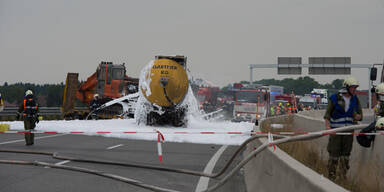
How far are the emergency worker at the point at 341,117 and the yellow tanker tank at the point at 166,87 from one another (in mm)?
11671

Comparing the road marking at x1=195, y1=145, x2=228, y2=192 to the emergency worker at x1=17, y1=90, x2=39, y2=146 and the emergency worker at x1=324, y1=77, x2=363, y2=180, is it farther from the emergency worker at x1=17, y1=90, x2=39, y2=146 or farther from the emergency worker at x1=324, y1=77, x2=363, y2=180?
the emergency worker at x1=17, y1=90, x2=39, y2=146

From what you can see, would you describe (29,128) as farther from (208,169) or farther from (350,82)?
(350,82)

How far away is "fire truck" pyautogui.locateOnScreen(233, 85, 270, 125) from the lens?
32266 mm

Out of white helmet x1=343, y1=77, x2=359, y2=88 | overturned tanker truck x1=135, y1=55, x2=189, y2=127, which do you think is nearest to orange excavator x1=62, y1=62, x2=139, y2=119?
overturned tanker truck x1=135, y1=55, x2=189, y2=127

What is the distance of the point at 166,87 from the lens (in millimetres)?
19469

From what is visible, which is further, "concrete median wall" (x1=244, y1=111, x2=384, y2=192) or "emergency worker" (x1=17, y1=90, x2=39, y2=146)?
"emergency worker" (x1=17, y1=90, x2=39, y2=146)

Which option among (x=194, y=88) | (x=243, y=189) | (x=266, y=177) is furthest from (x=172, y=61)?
(x=266, y=177)

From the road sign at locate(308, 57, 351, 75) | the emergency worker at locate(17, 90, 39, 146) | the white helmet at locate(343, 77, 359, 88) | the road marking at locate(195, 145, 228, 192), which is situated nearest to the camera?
the road marking at locate(195, 145, 228, 192)

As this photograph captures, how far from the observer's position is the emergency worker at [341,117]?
7.87 m

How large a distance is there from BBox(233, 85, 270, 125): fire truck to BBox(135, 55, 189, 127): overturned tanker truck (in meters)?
12.1

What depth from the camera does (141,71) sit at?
20.5 meters

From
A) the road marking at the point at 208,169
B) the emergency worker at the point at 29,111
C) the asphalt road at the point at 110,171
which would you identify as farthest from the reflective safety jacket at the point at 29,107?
the road marking at the point at 208,169

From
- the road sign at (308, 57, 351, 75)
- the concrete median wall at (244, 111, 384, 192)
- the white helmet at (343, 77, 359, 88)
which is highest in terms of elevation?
the road sign at (308, 57, 351, 75)

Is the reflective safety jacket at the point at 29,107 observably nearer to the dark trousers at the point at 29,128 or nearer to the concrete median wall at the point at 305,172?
the dark trousers at the point at 29,128
